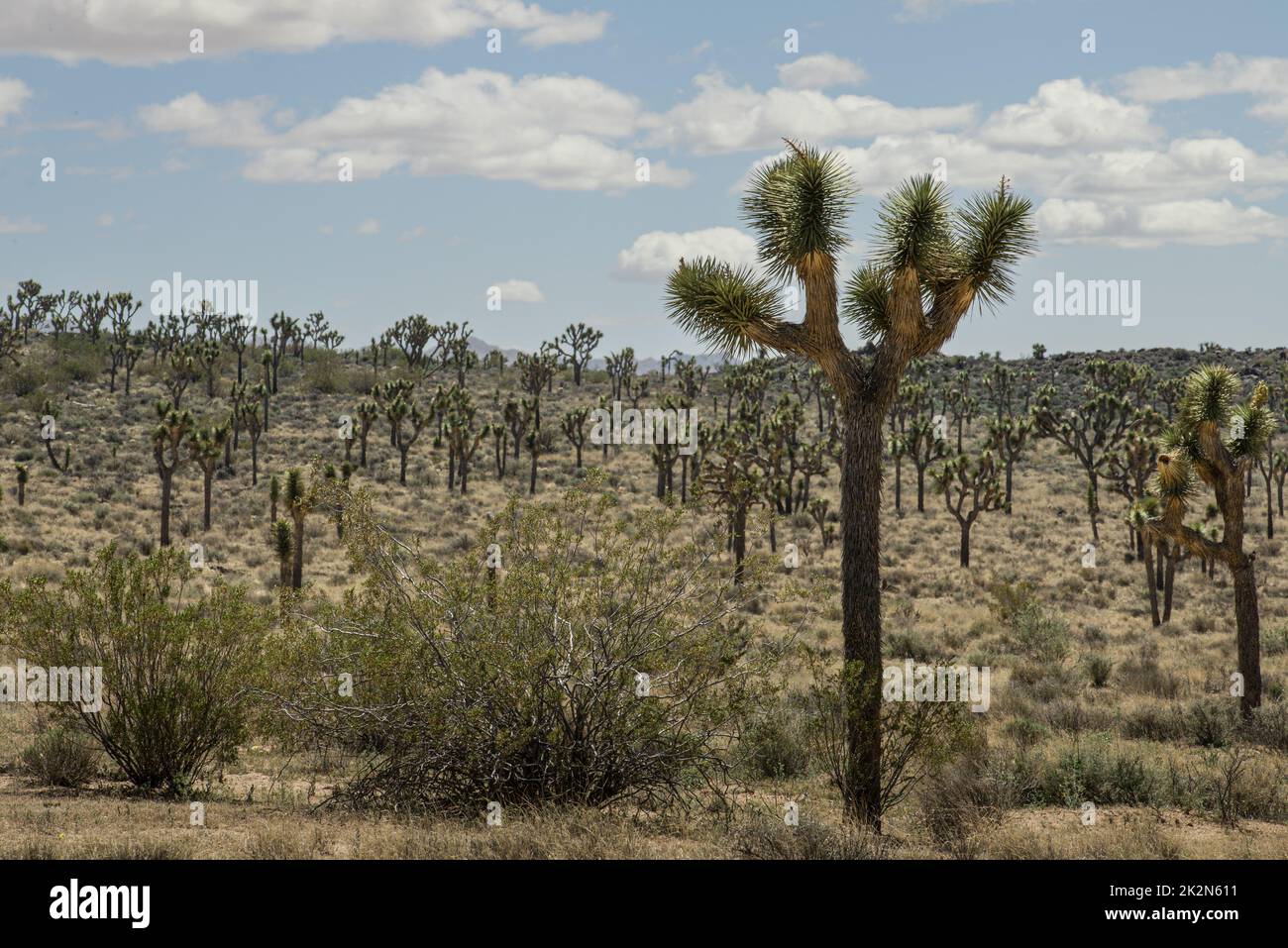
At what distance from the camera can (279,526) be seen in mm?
34781

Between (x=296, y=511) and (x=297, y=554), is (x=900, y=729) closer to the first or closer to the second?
(x=296, y=511)

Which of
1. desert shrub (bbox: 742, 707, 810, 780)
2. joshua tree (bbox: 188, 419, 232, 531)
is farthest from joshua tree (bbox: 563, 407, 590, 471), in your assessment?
desert shrub (bbox: 742, 707, 810, 780)

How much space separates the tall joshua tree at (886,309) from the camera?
1212cm

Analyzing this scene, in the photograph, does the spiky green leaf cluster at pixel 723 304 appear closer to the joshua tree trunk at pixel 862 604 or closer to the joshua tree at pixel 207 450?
the joshua tree trunk at pixel 862 604

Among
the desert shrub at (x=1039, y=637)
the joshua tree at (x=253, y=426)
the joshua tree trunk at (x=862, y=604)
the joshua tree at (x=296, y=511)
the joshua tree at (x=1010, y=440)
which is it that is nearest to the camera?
the joshua tree trunk at (x=862, y=604)

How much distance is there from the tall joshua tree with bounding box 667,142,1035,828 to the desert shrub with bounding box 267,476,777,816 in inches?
54.0

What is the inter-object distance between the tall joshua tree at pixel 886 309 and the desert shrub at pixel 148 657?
6.31 m

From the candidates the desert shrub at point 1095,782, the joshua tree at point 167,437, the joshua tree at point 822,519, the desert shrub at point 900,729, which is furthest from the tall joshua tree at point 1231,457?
the joshua tree at point 167,437

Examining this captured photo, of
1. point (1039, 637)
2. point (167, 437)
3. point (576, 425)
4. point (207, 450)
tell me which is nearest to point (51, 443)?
point (167, 437)

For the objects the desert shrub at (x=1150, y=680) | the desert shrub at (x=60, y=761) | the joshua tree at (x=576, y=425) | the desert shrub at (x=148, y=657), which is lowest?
the desert shrub at (x=1150, y=680)

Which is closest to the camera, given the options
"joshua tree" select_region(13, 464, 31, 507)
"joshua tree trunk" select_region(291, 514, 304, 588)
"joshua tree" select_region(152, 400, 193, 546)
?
"joshua tree trunk" select_region(291, 514, 304, 588)

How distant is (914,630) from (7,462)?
48.9 metres

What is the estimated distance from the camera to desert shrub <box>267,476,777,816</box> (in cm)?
1073

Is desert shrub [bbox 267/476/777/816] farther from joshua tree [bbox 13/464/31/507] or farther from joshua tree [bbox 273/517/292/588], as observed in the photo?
joshua tree [bbox 13/464/31/507]
